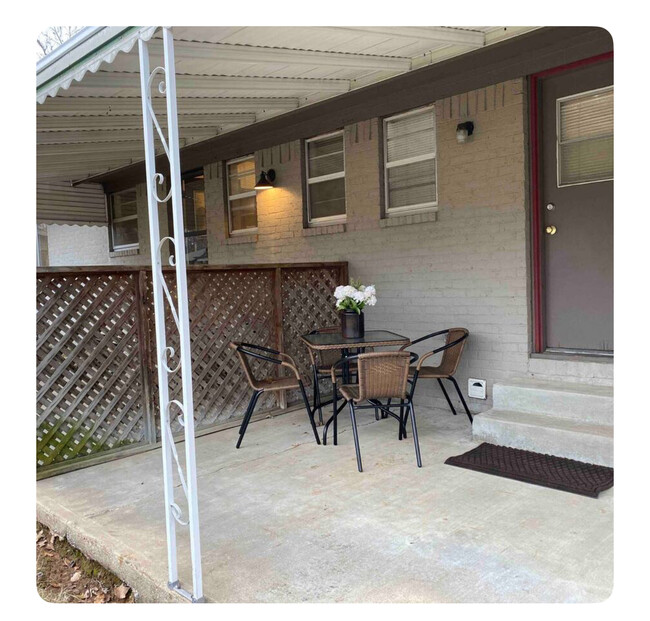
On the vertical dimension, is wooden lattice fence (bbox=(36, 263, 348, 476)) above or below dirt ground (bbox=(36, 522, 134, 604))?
above

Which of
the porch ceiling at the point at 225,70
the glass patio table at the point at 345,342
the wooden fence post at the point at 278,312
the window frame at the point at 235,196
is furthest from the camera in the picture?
the window frame at the point at 235,196

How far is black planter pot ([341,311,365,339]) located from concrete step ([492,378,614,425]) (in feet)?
3.71

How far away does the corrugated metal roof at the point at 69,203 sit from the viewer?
885 cm

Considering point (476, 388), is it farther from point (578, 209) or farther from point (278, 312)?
point (278, 312)

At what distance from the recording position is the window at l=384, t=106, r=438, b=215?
5.24m

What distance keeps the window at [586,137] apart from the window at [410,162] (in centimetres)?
109

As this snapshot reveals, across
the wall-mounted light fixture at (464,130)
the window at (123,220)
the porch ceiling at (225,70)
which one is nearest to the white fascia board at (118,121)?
the porch ceiling at (225,70)

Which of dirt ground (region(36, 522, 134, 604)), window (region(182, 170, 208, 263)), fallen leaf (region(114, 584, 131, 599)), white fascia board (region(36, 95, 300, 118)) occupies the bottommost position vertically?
dirt ground (region(36, 522, 134, 604))

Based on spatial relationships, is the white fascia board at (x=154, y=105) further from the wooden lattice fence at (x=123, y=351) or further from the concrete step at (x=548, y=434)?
the concrete step at (x=548, y=434)

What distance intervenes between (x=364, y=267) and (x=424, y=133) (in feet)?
4.45

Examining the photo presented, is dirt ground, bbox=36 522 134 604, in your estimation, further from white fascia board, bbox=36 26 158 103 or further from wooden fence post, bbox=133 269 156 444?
white fascia board, bbox=36 26 158 103

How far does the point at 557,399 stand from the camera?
4082mm

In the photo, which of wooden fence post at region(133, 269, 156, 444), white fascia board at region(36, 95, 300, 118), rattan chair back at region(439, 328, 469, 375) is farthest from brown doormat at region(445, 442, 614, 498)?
white fascia board at region(36, 95, 300, 118)

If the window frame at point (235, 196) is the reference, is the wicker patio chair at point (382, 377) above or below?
below
